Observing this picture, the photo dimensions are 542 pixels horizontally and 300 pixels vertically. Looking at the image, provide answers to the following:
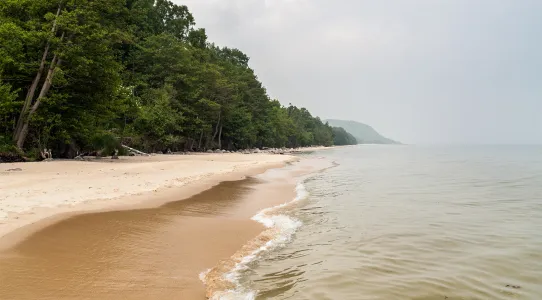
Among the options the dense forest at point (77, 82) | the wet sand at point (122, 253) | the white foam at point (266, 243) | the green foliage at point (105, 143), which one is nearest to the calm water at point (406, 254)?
the white foam at point (266, 243)

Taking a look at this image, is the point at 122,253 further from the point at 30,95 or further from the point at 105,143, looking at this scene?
the point at 105,143

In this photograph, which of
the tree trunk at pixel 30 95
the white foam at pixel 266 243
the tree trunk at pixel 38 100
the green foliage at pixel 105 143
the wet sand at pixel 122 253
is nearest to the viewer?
the wet sand at pixel 122 253

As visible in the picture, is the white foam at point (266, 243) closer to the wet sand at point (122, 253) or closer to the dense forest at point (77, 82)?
the wet sand at point (122, 253)

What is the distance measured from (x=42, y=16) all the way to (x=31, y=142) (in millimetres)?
8155

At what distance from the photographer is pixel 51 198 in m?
9.30

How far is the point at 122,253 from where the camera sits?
227 inches

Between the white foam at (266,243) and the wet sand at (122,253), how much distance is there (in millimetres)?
306

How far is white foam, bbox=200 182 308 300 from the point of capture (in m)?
4.49

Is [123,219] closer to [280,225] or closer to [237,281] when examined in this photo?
[280,225]

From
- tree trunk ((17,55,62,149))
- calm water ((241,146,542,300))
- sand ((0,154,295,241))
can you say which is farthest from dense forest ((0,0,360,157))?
calm water ((241,146,542,300))

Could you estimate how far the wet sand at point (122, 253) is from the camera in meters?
4.33

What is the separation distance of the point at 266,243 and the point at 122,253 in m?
2.70

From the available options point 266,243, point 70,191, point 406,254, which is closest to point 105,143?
point 70,191

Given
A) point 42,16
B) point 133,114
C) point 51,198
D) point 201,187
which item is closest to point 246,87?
point 133,114
